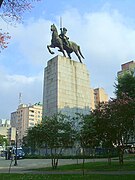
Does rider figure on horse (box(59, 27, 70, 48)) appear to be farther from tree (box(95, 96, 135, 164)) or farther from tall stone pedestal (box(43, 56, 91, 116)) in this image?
tree (box(95, 96, 135, 164))

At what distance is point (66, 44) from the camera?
150ft

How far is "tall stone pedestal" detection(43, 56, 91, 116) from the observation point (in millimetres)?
41875

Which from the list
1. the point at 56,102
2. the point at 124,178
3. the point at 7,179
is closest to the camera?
the point at 124,178

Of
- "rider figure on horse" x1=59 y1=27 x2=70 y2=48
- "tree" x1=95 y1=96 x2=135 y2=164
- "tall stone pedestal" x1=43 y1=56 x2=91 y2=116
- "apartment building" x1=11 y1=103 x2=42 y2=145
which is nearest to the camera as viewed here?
"tree" x1=95 y1=96 x2=135 y2=164

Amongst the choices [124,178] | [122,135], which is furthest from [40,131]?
[124,178]

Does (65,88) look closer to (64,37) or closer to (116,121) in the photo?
(64,37)

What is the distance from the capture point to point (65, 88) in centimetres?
4284

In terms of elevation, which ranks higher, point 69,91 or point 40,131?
point 69,91

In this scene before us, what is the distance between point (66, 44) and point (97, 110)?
20606 mm

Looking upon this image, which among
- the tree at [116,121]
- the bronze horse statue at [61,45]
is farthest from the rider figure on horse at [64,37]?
the tree at [116,121]

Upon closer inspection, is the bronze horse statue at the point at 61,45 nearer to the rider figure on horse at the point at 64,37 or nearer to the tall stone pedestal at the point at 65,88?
the rider figure on horse at the point at 64,37

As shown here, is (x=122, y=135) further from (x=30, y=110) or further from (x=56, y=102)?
(x=30, y=110)

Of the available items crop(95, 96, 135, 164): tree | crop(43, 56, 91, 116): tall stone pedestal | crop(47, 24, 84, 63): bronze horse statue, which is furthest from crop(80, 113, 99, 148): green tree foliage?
crop(47, 24, 84, 63): bronze horse statue

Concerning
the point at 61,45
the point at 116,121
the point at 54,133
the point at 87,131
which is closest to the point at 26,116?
the point at 61,45
